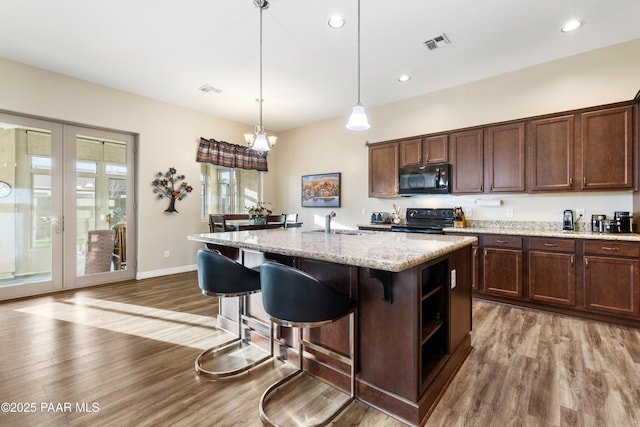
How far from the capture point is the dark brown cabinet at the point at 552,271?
3068 mm

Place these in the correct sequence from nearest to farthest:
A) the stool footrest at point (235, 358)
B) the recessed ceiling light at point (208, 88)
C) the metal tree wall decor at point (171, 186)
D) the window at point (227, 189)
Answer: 1. the stool footrest at point (235, 358)
2. the recessed ceiling light at point (208, 88)
3. the metal tree wall decor at point (171, 186)
4. the window at point (227, 189)

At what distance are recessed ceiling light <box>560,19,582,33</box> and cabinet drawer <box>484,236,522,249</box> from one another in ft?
7.30

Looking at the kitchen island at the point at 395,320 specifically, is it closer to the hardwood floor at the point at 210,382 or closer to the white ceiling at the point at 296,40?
the hardwood floor at the point at 210,382

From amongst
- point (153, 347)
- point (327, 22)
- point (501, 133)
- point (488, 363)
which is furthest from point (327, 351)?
point (501, 133)

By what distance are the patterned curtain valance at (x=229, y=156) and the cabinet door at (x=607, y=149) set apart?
548 centimetres

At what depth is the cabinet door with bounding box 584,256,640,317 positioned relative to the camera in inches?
109

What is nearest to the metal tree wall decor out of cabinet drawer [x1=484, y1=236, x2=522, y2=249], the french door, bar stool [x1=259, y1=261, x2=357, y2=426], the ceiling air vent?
the french door

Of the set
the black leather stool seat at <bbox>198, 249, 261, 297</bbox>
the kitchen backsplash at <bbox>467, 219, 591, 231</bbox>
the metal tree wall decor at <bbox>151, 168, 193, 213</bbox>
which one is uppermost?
the metal tree wall decor at <bbox>151, 168, 193, 213</bbox>

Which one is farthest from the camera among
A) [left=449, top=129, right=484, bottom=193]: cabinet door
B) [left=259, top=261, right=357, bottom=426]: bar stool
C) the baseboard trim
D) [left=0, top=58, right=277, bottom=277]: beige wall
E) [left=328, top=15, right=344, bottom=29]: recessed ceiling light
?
the baseboard trim

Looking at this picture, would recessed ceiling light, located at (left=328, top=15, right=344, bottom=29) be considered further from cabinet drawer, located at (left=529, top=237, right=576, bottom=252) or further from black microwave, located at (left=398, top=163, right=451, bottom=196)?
cabinet drawer, located at (left=529, top=237, right=576, bottom=252)

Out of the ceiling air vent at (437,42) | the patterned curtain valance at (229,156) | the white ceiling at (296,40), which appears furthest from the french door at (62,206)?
the ceiling air vent at (437,42)

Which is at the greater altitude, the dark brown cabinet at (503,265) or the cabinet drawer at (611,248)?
the cabinet drawer at (611,248)

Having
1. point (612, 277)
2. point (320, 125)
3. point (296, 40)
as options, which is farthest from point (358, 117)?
point (320, 125)

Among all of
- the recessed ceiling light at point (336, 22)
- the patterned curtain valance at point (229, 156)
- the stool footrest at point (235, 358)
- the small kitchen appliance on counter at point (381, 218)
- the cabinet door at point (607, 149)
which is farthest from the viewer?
the patterned curtain valance at point (229, 156)
